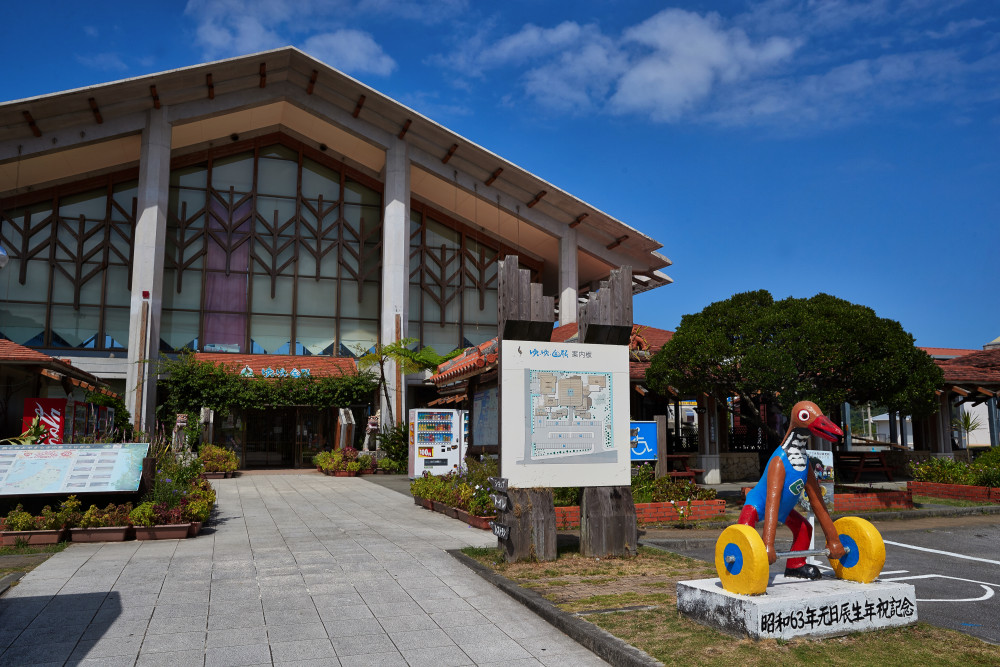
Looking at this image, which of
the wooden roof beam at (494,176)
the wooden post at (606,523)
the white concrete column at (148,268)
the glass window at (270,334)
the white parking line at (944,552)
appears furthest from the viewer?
the wooden roof beam at (494,176)

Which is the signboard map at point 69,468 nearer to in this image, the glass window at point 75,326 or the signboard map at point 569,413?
the signboard map at point 569,413

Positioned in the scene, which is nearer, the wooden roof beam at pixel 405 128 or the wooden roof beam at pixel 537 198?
the wooden roof beam at pixel 405 128

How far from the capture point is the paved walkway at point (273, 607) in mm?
5465

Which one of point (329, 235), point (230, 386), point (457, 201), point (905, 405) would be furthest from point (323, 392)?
point (905, 405)

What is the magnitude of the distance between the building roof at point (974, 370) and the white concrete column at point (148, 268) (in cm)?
2824

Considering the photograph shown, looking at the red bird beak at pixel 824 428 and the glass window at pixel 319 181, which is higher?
the glass window at pixel 319 181

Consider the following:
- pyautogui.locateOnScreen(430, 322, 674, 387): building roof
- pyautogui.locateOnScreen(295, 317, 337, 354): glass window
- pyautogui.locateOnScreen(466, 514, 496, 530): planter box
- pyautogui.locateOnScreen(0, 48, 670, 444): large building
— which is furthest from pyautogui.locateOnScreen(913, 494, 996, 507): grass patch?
pyautogui.locateOnScreen(295, 317, 337, 354): glass window

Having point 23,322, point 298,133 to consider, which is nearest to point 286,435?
point 23,322

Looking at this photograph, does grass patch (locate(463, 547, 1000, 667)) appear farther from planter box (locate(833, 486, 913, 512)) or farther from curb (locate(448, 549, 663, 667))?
planter box (locate(833, 486, 913, 512))

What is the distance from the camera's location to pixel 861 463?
21.1 metres

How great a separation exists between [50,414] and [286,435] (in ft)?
46.1

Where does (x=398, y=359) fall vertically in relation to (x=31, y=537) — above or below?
above

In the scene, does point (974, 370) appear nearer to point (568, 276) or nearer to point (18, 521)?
point (568, 276)

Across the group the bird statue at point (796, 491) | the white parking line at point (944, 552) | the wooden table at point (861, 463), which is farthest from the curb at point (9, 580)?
the wooden table at point (861, 463)
